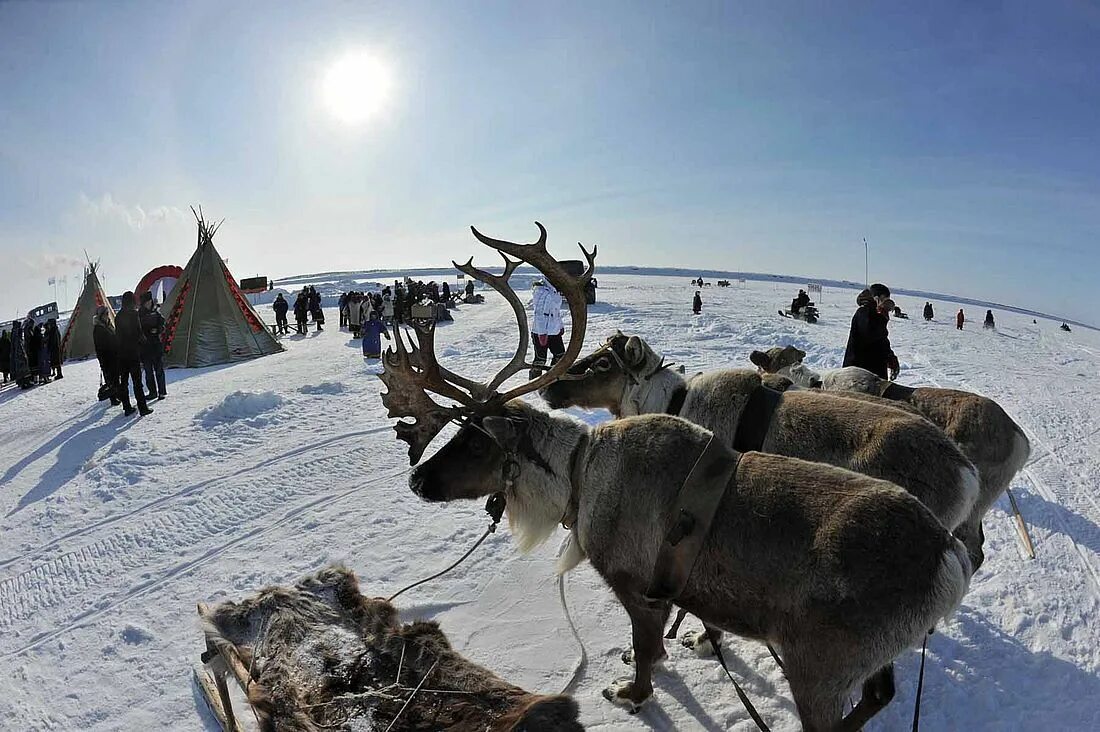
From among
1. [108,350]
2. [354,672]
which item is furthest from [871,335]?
[108,350]

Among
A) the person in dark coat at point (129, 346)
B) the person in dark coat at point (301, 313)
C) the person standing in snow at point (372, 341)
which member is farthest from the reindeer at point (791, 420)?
the person in dark coat at point (301, 313)

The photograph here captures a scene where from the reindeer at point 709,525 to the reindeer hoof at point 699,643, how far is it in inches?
24.2

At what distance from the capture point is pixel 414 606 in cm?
413

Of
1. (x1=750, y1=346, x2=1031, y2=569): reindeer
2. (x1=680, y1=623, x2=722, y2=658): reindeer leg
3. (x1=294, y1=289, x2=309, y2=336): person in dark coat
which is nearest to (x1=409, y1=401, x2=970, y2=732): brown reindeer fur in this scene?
(x1=680, y1=623, x2=722, y2=658): reindeer leg

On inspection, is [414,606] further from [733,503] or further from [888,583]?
[888,583]

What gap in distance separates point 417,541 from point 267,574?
118 cm

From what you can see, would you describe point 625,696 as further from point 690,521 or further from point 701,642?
point 690,521

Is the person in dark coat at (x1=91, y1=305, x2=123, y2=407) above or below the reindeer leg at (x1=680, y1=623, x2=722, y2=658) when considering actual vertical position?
above

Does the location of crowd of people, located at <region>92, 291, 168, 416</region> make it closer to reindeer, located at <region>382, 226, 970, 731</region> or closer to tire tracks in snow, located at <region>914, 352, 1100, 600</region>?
reindeer, located at <region>382, 226, 970, 731</region>

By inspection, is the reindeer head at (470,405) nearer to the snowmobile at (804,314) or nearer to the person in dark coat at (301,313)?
the person in dark coat at (301,313)

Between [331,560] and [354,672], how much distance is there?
2.38 meters

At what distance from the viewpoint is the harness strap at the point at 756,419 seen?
3.88 meters

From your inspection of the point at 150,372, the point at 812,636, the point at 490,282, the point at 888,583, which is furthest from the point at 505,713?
the point at 150,372

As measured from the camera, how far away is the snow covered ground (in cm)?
330
